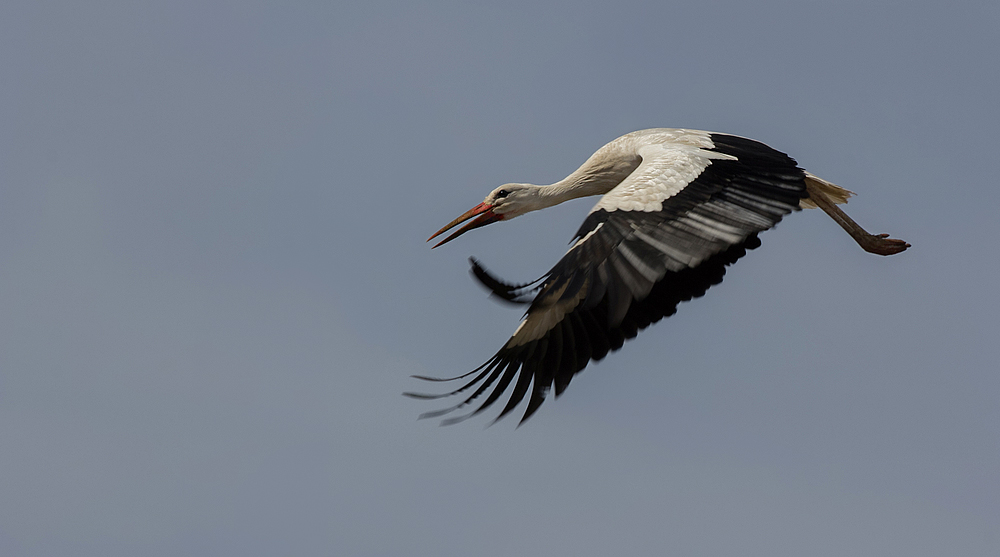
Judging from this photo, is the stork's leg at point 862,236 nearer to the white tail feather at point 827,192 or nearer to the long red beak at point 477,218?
the white tail feather at point 827,192

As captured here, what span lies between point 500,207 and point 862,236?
3.16 m

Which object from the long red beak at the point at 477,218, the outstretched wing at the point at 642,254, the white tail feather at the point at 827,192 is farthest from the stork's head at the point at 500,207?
the white tail feather at the point at 827,192

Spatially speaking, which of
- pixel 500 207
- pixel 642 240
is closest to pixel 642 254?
pixel 642 240

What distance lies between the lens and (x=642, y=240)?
7199 mm

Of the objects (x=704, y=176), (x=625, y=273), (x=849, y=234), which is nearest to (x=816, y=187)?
(x=849, y=234)

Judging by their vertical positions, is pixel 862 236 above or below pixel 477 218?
below

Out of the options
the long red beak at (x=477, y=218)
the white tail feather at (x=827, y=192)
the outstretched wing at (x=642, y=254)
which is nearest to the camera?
the outstretched wing at (x=642, y=254)

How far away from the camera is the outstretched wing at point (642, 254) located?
715cm

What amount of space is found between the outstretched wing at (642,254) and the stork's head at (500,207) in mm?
1447

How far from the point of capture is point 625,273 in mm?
7031

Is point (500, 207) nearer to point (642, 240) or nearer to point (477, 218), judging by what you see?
point (477, 218)

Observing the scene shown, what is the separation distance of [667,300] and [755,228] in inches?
39.1

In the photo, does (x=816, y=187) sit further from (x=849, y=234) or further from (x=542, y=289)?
(x=542, y=289)

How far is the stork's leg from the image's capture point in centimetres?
1016
